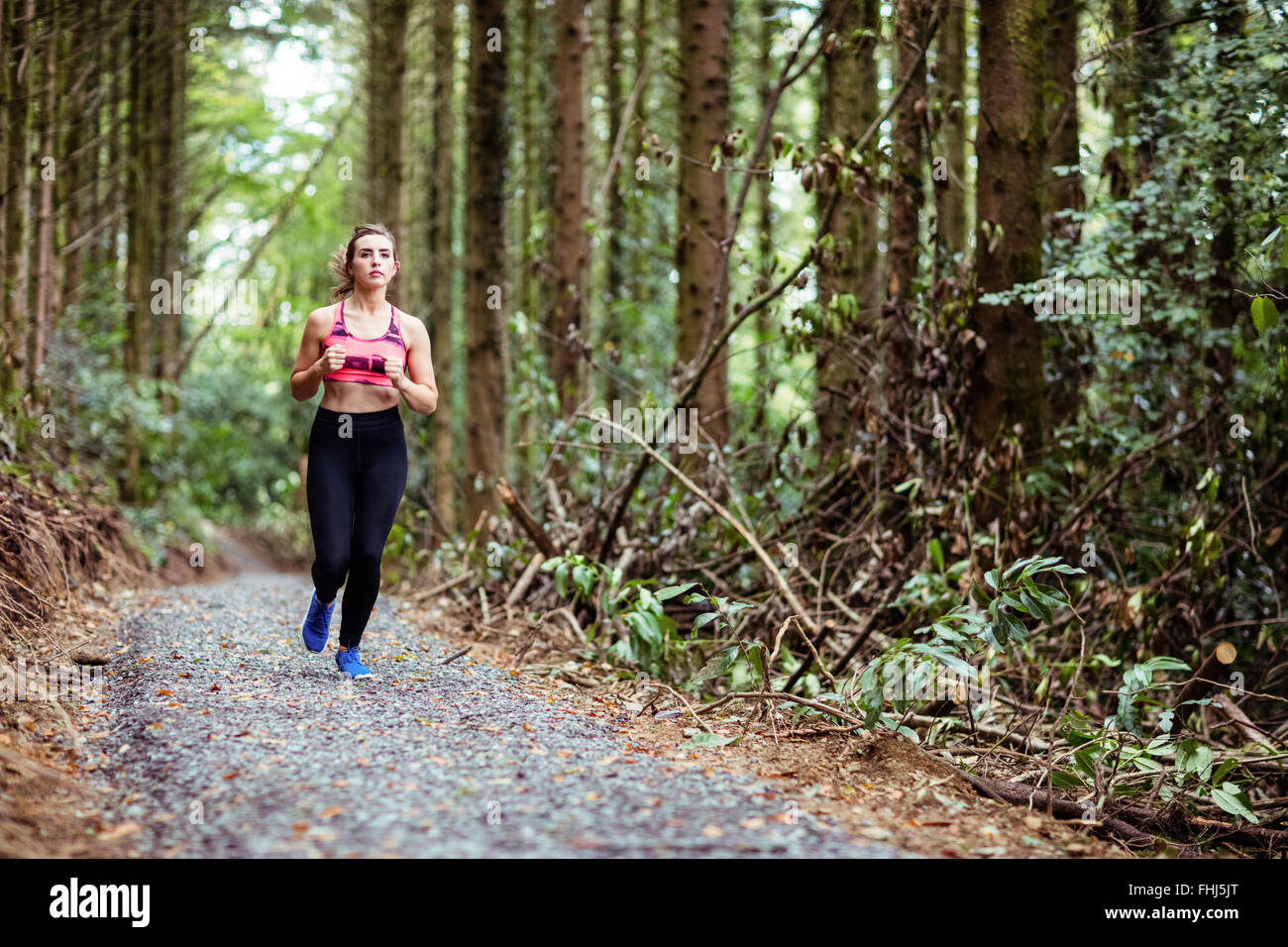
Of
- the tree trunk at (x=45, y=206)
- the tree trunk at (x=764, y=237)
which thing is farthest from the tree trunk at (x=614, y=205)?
the tree trunk at (x=45, y=206)

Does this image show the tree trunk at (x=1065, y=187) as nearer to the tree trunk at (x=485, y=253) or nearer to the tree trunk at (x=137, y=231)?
the tree trunk at (x=485, y=253)

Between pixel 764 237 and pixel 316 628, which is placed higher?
pixel 764 237

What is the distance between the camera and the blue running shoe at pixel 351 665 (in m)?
4.60

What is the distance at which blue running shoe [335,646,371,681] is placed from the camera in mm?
4602

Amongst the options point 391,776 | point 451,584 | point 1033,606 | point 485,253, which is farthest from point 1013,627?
point 485,253

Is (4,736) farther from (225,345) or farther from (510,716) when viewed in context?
(225,345)

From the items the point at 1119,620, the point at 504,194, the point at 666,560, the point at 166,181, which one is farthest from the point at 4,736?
the point at 166,181

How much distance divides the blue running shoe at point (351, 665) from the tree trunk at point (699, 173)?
448cm

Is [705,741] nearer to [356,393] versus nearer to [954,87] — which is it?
[356,393]

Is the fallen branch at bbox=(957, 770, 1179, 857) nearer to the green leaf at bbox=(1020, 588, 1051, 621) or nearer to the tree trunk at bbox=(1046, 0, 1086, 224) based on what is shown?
the green leaf at bbox=(1020, 588, 1051, 621)

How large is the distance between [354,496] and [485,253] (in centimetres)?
623

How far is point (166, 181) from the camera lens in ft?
52.1

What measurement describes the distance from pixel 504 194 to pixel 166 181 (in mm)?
8545

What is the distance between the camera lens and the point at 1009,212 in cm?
640
